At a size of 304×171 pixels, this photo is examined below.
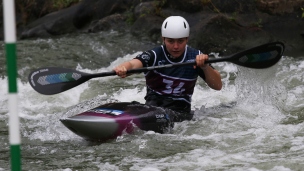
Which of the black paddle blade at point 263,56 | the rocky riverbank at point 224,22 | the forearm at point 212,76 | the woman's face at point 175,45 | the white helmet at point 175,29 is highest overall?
the rocky riverbank at point 224,22

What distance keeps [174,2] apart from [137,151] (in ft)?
22.8

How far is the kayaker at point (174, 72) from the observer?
600 cm

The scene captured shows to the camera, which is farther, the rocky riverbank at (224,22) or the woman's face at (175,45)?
the rocky riverbank at (224,22)

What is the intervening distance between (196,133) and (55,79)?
4.84 feet

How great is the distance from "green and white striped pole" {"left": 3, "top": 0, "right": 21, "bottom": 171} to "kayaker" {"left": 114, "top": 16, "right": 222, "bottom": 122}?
3008 millimetres

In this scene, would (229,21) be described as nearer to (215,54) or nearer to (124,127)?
(215,54)

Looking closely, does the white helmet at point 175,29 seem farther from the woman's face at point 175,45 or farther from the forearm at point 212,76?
the forearm at point 212,76

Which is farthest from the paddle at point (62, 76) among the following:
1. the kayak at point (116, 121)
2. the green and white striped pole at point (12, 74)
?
the green and white striped pole at point (12, 74)

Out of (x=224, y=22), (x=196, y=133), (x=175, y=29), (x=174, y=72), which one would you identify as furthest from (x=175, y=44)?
(x=224, y=22)

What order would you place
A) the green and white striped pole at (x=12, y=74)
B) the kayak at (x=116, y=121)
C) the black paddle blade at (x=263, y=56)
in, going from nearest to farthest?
1. the green and white striped pole at (x=12, y=74)
2. the kayak at (x=116, y=121)
3. the black paddle blade at (x=263, y=56)

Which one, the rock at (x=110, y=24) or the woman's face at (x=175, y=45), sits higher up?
the rock at (x=110, y=24)

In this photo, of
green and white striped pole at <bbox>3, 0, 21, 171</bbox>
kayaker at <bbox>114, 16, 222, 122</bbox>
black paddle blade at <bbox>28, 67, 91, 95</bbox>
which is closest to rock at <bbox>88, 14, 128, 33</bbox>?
kayaker at <bbox>114, 16, 222, 122</bbox>

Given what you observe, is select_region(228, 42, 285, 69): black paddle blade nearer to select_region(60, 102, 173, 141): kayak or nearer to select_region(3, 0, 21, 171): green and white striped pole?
select_region(60, 102, 173, 141): kayak

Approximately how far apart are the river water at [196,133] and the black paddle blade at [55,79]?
1.63 ft
